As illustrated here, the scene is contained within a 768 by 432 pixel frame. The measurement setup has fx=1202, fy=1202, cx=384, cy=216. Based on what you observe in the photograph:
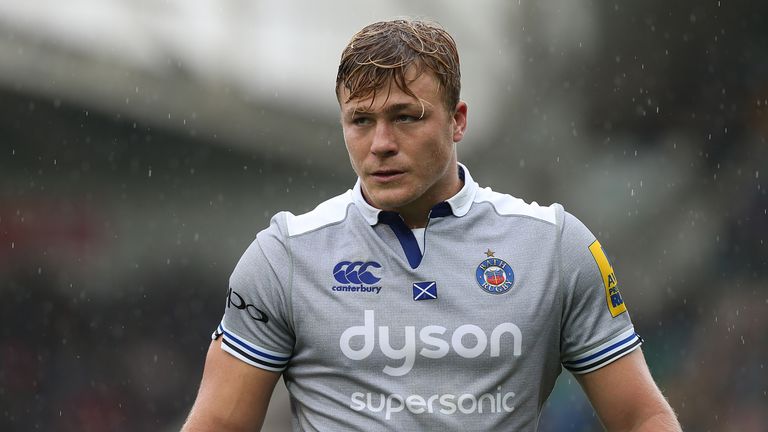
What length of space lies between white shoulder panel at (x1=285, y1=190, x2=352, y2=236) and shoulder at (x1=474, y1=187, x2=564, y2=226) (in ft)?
1.00

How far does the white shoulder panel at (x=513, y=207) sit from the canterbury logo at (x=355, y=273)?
31 centimetres

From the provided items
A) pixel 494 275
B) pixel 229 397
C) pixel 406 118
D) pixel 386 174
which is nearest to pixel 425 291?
pixel 494 275

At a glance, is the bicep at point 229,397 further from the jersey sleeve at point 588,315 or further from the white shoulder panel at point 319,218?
the jersey sleeve at point 588,315

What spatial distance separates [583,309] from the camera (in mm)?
2590

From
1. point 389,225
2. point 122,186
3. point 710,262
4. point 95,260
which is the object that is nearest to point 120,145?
point 122,186

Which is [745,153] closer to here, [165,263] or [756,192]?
[756,192]

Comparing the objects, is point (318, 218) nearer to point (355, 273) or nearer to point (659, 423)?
point (355, 273)

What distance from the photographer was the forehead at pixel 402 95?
2.49 m

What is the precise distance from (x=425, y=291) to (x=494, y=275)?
6.1 inches

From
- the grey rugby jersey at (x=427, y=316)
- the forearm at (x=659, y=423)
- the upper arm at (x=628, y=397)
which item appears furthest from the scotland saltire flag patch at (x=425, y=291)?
the forearm at (x=659, y=423)

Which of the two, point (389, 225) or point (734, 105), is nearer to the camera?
point (389, 225)

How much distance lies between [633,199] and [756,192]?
0.95 meters

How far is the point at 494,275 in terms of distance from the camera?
259 centimetres

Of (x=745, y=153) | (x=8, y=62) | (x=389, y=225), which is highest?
(x=8, y=62)
